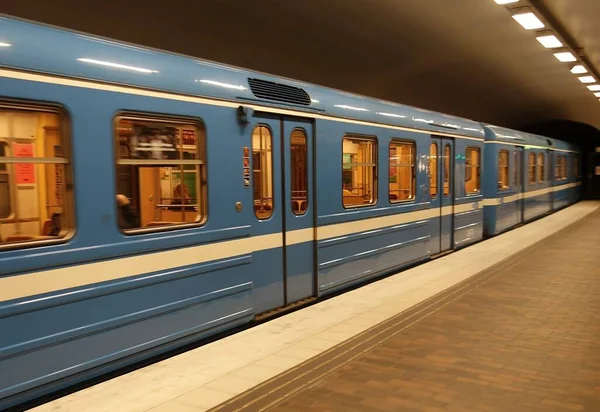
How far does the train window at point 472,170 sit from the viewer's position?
11859 mm

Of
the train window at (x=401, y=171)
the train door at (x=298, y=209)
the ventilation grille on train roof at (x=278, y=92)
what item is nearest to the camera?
the ventilation grille on train roof at (x=278, y=92)

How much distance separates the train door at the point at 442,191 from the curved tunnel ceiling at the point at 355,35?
2796 millimetres

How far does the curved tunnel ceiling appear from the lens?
30.4 feet

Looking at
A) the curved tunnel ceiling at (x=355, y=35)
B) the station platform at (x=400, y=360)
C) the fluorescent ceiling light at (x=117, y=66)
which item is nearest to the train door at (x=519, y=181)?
the curved tunnel ceiling at (x=355, y=35)

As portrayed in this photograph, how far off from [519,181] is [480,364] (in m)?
12.4

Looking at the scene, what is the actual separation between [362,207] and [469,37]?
7.36 m

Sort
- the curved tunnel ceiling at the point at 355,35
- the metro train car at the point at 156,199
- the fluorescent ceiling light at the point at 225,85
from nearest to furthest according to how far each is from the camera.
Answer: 1. the metro train car at the point at 156,199
2. the fluorescent ceiling light at the point at 225,85
3. the curved tunnel ceiling at the point at 355,35

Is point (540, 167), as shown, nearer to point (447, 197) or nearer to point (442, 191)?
point (447, 197)

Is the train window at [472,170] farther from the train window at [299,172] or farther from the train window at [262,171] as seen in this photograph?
the train window at [262,171]

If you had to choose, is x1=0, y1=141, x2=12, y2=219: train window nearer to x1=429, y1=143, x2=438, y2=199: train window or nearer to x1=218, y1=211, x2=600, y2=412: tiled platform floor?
x1=218, y1=211, x2=600, y2=412: tiled platform floor

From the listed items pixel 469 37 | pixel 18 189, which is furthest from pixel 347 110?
pixel 469 37

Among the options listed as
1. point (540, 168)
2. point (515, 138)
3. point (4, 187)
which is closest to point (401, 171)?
point (4, 187)

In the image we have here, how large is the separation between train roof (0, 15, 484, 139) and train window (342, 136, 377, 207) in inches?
18.6

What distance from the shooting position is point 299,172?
6586mm
